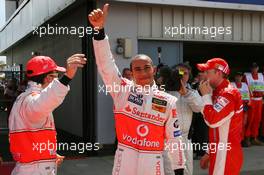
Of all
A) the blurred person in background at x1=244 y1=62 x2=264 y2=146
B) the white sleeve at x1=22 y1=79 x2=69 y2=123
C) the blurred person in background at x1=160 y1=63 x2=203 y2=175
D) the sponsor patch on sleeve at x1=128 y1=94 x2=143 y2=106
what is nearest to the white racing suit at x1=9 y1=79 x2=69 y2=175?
the white sleeve at x1=22 y1=79 x2=69 y2=123

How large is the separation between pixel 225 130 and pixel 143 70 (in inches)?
53.5

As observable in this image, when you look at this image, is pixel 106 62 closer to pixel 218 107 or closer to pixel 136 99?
pixel 136 99

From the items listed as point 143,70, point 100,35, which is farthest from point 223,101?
point 100,35

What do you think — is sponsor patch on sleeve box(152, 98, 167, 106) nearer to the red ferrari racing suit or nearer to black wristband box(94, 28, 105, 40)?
black wristband box(94, 28, 105, 40)

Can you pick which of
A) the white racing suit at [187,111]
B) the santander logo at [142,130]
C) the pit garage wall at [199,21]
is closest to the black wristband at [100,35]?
the santander logo at [142,130]

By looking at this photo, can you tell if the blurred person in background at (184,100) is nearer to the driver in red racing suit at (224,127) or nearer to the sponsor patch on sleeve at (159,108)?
the driver in red racing suit at (224,127)

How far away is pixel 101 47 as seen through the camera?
3.61 meters

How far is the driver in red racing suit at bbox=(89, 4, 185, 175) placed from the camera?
3.59 meters

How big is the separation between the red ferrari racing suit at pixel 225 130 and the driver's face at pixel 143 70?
3.69ft

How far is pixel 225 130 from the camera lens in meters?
4.59

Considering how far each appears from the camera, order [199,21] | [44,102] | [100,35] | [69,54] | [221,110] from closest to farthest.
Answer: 1. [44,102]
2. [100,35]
3. [221,110]
4. [199,21]
5. [69,54]

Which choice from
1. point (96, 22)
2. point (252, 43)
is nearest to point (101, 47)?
point (96, 22)

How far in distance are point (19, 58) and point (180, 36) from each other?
1667 cm

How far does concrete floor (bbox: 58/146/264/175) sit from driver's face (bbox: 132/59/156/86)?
4.69 m
